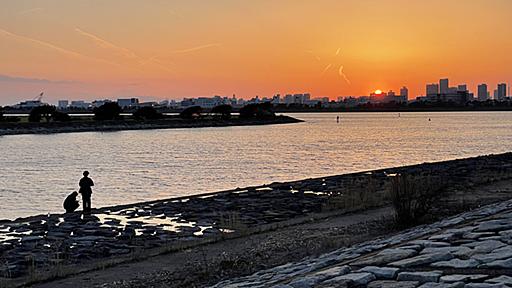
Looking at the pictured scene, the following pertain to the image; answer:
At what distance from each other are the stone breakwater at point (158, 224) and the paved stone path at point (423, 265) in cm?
437

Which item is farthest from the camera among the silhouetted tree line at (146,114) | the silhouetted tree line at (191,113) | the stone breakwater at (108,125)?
the silhouetted tree line at (191,113)

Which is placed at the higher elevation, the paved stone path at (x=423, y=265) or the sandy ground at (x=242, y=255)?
the paved stone path at (x=423, y=265)

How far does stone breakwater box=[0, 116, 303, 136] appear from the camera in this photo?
→ 296 ft

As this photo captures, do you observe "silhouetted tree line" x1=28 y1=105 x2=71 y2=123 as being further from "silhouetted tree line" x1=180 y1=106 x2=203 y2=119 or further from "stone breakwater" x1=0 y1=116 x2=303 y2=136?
"silhouetted tree line" x1=180 y1=106 x2=203 y2=119

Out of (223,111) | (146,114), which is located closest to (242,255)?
(146,114)

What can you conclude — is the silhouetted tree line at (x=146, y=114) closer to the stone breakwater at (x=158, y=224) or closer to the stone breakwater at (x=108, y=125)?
the stone breakwater at (x=108, y=125)

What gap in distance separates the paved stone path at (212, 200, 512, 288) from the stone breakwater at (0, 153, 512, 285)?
4.37 m

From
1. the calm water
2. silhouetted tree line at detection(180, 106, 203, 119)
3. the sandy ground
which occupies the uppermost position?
silhouetted tree line at detection(180, 106, 203, 119)

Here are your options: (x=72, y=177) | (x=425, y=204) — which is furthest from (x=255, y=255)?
(x=72, y=177)

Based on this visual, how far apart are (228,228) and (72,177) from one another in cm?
2101

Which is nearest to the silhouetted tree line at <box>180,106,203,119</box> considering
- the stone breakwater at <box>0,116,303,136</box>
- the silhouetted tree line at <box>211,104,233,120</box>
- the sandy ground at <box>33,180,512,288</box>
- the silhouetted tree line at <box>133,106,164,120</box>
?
the silhouetted tree line at <box>211,104,233,120</box>

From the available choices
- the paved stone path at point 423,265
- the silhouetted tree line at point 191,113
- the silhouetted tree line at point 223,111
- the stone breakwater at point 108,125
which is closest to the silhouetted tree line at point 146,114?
the stone breakwater at point 108,125

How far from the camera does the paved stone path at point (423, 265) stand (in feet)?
21.1

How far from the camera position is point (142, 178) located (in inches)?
1319
